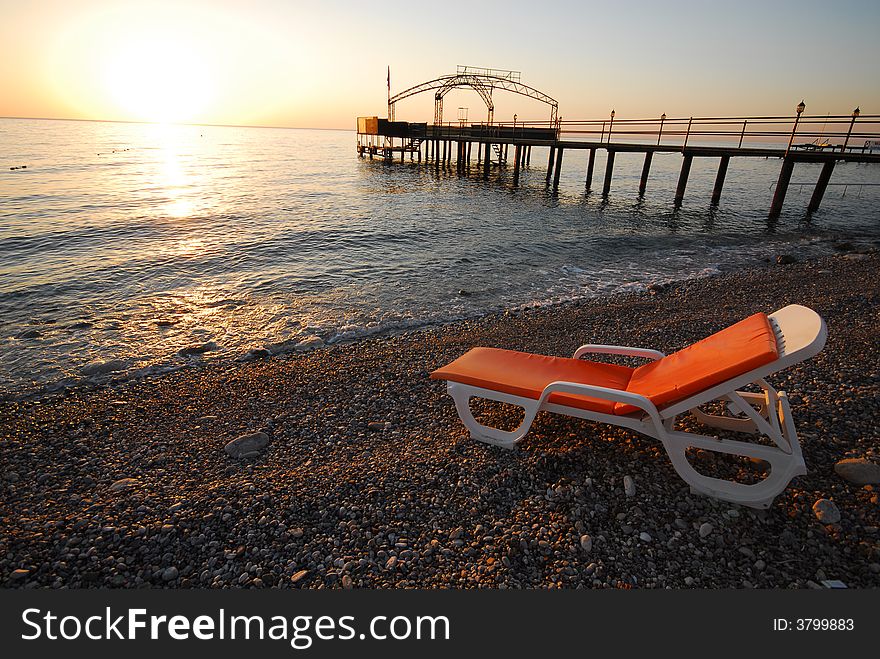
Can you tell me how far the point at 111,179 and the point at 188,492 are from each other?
113ft

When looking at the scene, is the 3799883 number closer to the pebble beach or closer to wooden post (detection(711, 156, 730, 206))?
the pebble beach

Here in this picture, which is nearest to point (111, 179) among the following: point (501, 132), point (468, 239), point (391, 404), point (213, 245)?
point (213, 245)

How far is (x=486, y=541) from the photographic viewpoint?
2717mm

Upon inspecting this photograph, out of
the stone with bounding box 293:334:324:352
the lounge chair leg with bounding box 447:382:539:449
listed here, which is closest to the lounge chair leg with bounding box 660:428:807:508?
the lounge chair leg with bounding box 447:382:539:449

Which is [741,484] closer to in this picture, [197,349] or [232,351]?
[232,351]

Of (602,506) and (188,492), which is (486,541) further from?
(188,492)

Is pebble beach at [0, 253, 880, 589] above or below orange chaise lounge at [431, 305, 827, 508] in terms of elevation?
below

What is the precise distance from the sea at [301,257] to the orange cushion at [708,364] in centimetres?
487

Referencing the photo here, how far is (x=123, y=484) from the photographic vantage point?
351 centimetres

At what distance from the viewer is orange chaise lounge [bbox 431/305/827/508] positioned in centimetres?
274

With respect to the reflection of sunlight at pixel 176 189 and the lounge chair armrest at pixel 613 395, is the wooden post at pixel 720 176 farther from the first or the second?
the reflection of sunlight at pixel 176 189

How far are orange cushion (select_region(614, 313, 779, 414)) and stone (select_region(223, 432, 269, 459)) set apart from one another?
3.08m

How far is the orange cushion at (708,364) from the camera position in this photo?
108 inches

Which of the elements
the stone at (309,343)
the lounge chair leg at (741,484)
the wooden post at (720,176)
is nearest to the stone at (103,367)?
the stone at (309,343)
